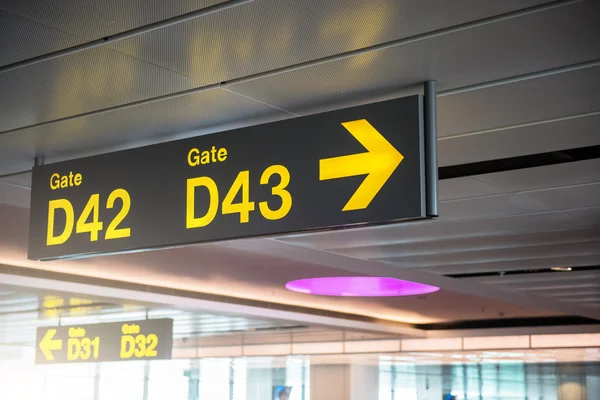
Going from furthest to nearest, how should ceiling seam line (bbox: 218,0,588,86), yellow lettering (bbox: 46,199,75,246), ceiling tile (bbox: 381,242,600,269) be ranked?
ceiling tile (bbox: 381,242,600,269)
yellow lettering (bbox: 46,199,75,246)
ceiling seam line (bbox: 218,0,588,86)

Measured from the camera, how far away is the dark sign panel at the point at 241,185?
4566 mm

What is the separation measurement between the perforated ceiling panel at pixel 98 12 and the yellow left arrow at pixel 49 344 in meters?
10.7

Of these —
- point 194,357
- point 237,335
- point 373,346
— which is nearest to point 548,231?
point 373,346

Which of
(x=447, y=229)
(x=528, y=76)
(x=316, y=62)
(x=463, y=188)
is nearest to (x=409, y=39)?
(x=316, y=62)

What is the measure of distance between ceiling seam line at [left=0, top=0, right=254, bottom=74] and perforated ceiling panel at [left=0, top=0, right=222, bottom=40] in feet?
0.11

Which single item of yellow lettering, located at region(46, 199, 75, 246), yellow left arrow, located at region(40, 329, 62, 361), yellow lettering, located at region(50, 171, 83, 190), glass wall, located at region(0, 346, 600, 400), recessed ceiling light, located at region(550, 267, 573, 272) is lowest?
glass wall, located at region(0, 346, 600, 400)

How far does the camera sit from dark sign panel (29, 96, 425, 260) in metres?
4.57

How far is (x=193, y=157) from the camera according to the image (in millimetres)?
5250

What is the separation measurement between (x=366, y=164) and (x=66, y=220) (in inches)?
85.0

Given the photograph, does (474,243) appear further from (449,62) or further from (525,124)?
(449,62)

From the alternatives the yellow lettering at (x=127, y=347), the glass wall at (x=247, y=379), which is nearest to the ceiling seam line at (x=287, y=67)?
the yellow lettering at (x=127, y=347)

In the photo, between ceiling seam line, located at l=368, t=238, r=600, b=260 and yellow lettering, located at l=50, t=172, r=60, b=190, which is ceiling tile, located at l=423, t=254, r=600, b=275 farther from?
yellow lettering, located at l=50, t=172, r=60, b=190

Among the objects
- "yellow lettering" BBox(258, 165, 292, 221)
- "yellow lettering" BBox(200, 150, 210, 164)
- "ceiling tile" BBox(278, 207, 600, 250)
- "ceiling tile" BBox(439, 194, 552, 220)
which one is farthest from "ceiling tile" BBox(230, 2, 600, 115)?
"ceiling tile" BBox(278, 207, 600, 250)

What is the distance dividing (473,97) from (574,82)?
608 mm
